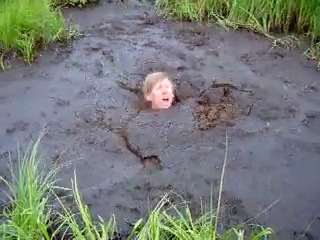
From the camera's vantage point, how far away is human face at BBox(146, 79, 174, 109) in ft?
19.5

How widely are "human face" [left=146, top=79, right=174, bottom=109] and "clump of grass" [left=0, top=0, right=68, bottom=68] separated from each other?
1464mm

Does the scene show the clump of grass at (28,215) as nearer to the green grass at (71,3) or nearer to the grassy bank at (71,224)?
the grassy bank at (71,224)

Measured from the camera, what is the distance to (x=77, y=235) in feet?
12.6

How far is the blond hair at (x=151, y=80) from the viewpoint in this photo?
606 cm

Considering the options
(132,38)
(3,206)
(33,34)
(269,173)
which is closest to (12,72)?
(33,34)

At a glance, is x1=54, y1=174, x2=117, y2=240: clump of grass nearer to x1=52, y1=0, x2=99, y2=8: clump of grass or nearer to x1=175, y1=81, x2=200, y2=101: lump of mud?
x1=175, y1=81, x2=200, y2=101: lump of mud

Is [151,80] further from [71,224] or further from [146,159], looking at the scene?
[71,224]

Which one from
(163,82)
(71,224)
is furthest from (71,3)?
(71,224)

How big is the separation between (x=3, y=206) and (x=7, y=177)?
1.40 feet

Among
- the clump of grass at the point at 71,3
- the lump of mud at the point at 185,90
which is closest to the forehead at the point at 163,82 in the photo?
the lump of mud at the point at 185,90

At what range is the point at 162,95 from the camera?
Answer: 598cm

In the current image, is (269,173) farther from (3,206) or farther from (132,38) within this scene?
(132,38)

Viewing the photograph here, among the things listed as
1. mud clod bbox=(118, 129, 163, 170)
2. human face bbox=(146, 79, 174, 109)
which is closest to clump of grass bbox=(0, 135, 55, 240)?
mud clod bbox=(118, 129, 163, 170)

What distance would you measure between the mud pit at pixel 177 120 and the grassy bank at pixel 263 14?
0.57 ft
